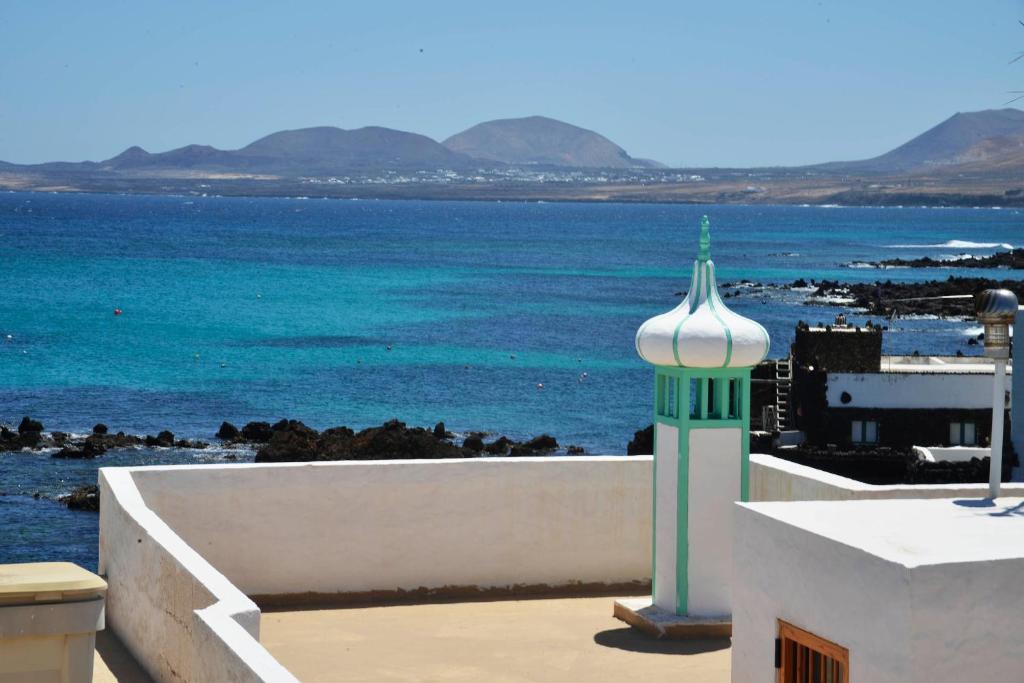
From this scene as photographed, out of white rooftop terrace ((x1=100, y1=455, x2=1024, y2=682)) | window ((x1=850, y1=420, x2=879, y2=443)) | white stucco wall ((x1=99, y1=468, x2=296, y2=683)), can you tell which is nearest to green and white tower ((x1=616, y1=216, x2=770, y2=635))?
white rooftop terrace ((x1=100, y1=455, x2=1024, y2=682))

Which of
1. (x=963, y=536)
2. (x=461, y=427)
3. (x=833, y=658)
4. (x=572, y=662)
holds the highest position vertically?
(x=963, y=536)

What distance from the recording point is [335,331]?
2749 inches

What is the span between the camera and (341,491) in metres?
10.2

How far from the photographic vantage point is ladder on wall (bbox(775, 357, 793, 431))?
36.2m

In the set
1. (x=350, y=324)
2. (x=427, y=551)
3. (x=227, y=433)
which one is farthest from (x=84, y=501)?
(x=350, y=324)

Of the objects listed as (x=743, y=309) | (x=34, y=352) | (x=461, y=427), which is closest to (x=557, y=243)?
(x=743, y=309)

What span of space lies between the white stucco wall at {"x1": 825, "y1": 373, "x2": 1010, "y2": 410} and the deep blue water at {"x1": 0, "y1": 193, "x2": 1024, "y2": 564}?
899 centimetres

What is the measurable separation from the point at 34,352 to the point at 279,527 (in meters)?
51.9

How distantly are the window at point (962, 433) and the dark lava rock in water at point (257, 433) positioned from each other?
15.2m

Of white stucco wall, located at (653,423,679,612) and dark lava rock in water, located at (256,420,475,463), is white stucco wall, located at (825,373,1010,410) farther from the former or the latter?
white stucco wall, located at (653,423,679,612)

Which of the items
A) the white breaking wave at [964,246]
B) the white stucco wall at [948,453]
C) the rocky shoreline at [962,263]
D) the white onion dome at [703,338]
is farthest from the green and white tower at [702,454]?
the white breaking wave at [964,246]

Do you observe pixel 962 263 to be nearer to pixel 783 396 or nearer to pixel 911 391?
pixel 783 396

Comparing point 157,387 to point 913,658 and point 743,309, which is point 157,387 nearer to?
point 743,309

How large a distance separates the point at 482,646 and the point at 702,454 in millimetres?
1666
